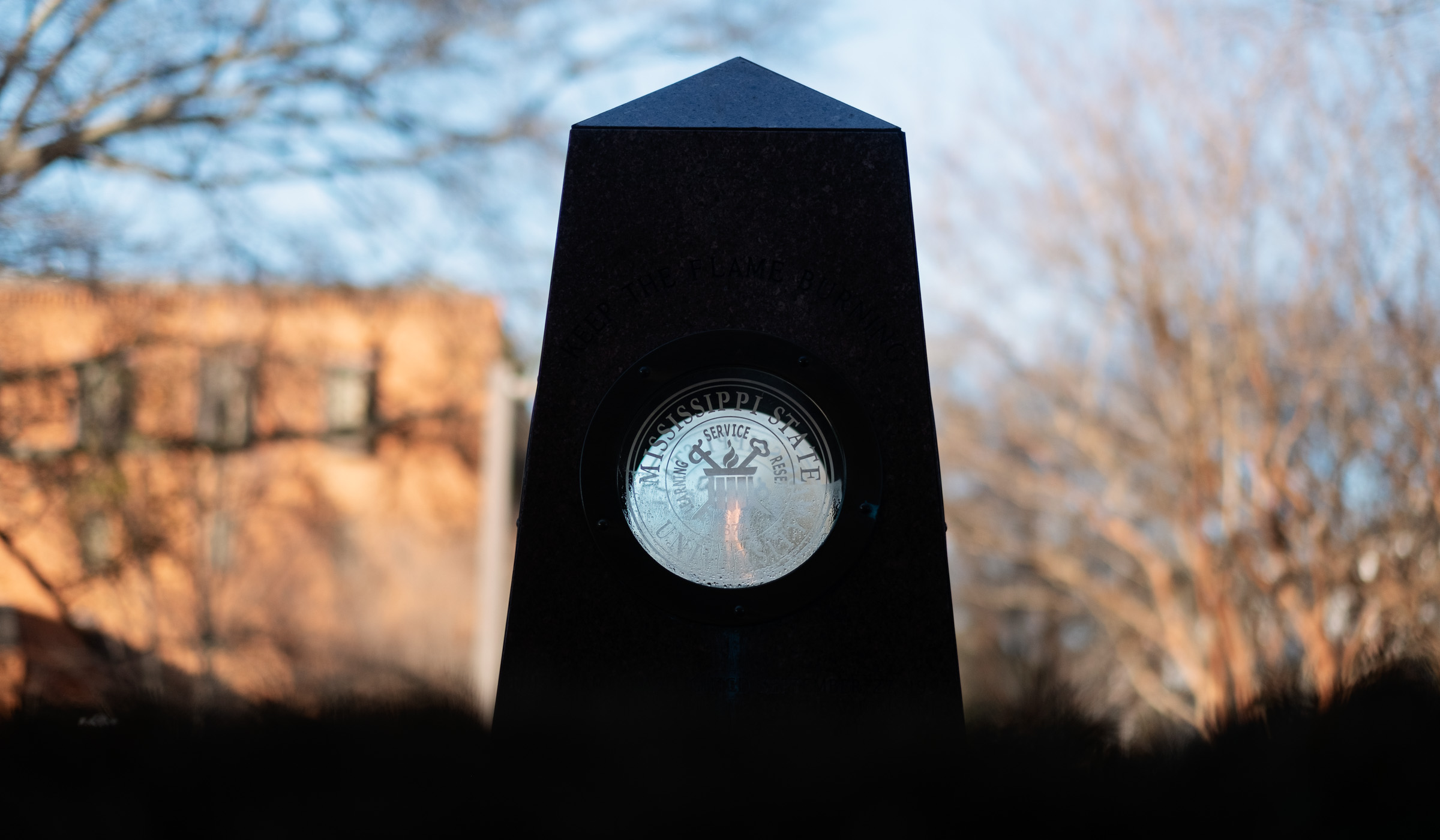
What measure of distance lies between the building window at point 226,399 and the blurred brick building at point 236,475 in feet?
0.11

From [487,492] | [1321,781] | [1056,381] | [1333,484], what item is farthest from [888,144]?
[487,492]

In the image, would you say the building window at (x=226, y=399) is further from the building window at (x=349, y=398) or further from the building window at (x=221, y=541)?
the building window at (x=349, y=398)

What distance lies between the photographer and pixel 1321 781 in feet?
6.12

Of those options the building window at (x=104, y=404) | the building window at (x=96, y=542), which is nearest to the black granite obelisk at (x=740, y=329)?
the building window at (x=104, y=404)

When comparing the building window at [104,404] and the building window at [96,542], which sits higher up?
the building window at [104,404]

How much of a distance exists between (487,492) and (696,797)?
1639 centimetres

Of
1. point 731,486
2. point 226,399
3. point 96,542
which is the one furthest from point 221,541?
point 731,486

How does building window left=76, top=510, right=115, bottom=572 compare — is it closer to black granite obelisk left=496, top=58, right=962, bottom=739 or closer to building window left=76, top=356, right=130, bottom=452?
building window left=76, top=356, right=130, bottom=452

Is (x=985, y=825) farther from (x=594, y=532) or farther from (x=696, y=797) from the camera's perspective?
(x=594, y=532)

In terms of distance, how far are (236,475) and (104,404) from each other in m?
3.06

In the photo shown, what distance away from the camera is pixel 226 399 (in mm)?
17375

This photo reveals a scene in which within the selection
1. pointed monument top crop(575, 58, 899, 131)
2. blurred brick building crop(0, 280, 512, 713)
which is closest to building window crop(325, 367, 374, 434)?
blurred brick building crop(0, 280, 512, 713)

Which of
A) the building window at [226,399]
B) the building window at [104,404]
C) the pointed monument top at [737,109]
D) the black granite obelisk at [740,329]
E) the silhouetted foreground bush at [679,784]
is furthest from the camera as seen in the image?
the building window at [226,399]

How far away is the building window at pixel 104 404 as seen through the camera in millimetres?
14398
